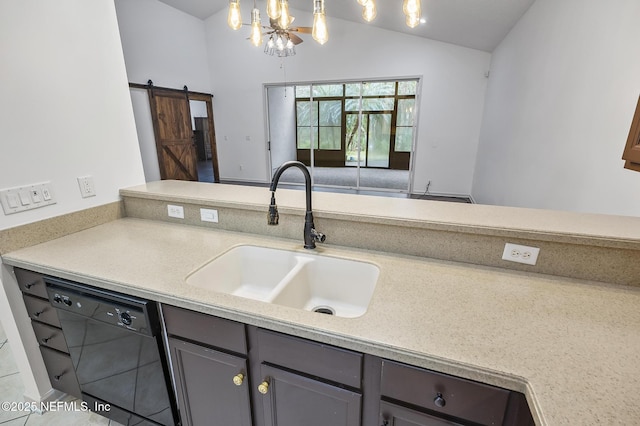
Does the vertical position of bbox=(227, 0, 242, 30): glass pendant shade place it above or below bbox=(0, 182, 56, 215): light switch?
above

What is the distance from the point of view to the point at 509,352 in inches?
29.1

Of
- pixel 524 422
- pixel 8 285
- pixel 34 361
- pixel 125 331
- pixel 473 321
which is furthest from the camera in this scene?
pixel 34 361

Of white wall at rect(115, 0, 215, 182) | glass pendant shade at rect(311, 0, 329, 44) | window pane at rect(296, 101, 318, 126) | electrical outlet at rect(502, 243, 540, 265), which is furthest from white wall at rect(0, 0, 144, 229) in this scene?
window pane at rect(296, 101, 318, 126)

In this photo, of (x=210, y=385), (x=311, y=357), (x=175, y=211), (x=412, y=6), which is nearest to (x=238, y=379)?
(x=210, y=385)

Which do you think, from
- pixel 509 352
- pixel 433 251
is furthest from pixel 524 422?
pixel 433 251

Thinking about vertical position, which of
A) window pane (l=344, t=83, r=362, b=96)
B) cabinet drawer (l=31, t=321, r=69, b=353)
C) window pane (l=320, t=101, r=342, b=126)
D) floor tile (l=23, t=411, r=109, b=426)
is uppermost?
window pane (l=344, t=83, r=362, b=96)

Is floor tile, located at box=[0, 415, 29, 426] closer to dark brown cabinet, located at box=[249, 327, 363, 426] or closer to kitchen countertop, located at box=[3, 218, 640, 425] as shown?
kitchen countertop, located at box=[3, 218, 640, 425]

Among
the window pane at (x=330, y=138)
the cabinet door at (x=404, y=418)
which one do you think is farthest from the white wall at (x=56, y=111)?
the window pane at (x=330, y=138)

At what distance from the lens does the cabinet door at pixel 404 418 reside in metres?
0.80

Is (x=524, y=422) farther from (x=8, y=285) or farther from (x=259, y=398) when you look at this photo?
(x=8, y=285)

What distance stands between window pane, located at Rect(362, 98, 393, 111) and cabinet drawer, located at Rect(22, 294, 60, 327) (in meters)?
6.53

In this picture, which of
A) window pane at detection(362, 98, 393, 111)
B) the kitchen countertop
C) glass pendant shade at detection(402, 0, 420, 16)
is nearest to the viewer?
the kitchen countertop

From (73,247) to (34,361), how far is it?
2.32 ft

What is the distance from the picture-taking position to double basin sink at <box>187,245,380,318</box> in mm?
1247
